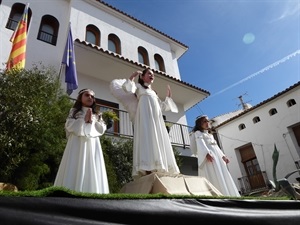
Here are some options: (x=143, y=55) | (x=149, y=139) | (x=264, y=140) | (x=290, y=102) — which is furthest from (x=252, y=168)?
(x=149, y=139)

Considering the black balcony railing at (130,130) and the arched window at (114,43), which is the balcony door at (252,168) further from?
the arched window at (114,43)

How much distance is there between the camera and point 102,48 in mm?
8711

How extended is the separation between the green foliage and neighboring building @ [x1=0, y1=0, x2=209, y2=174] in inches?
105

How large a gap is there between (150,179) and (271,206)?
4.32 ft

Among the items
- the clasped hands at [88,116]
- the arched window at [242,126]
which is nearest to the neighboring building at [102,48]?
the clasped hands at [88,116]

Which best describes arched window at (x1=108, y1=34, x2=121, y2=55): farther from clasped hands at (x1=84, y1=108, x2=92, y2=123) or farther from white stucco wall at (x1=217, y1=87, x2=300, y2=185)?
white stucco wall at (x1=217, y1=87, x2=300, y2=185)

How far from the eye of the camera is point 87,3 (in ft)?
35.2

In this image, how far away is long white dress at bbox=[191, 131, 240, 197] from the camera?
4441 millimetres

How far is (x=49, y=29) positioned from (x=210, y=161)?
8133mm

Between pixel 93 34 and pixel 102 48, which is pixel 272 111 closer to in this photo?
pixel 93 34

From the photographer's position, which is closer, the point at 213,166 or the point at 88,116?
the point at 88,116

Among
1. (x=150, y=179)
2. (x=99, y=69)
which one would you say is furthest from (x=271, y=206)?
(x=99, y=69)

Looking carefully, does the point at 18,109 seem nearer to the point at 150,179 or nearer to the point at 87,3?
the point at 150,179

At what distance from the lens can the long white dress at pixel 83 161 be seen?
3029 millimetres
